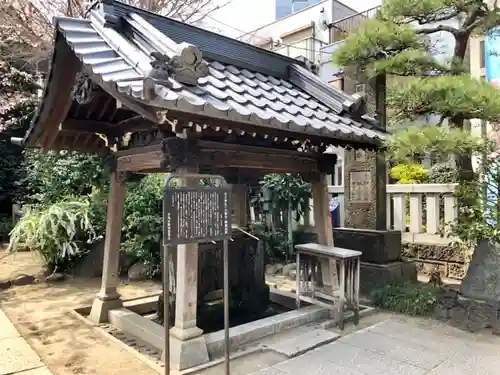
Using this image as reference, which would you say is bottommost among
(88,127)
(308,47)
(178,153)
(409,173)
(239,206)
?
(239,206)

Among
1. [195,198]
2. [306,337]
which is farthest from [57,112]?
[306,337]

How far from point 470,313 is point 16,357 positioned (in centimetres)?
588

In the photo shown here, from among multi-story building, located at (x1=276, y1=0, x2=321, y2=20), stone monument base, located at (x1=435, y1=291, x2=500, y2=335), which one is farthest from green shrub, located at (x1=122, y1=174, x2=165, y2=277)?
multi-story building, located at (x1=276, y1=0, x2=321, y2=20)

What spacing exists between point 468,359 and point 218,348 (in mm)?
2798

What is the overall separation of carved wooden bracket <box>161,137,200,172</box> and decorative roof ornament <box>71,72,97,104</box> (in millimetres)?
965

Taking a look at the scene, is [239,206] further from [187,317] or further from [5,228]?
[5,228]

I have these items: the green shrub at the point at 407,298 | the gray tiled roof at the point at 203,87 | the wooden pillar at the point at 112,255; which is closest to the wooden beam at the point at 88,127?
the wooden pillar at the point at 112,255

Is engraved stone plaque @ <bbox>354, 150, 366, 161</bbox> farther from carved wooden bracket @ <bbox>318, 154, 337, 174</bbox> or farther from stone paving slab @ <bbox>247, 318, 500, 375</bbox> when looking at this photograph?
stone paving slab @ <bbox>247, 318, 500, 375</bbox>

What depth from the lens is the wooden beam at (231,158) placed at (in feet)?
15.2

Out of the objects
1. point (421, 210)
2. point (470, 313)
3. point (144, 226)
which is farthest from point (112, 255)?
point (421, 210)

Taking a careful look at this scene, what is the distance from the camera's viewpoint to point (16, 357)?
14.0 ft

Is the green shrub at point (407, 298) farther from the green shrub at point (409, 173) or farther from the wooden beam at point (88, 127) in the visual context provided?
the wooden beam at point (88, 127)

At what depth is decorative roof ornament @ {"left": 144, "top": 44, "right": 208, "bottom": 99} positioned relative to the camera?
348cm

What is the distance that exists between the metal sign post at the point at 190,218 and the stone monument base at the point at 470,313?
12.4 feet
